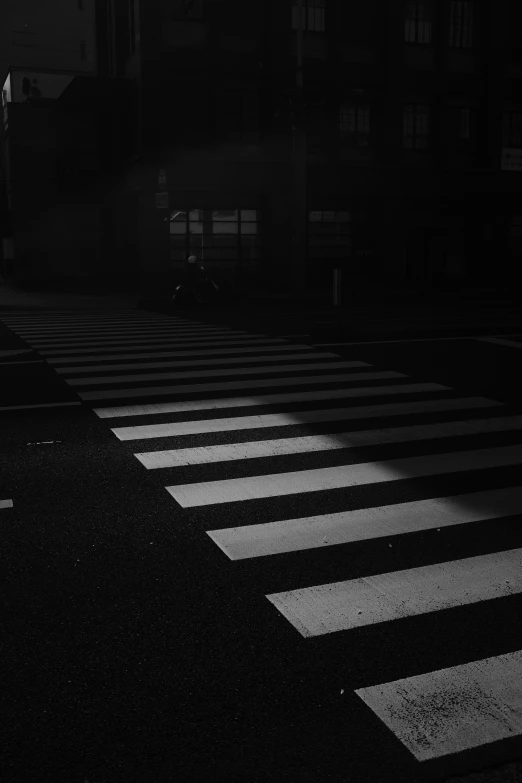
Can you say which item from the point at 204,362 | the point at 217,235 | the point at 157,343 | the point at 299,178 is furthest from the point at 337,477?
the point at 217,235

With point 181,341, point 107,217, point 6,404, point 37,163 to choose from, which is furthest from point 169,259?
point 6,404

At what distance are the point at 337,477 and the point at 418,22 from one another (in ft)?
112

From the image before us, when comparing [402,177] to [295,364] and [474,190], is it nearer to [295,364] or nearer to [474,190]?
[474,190]

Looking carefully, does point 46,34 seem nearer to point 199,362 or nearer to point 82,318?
point 82,318

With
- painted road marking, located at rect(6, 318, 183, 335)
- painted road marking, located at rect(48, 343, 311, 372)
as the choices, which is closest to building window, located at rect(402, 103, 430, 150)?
painted road marking, located at rect(6, 318, 183, 335)

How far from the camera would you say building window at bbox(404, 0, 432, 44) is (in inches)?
1385

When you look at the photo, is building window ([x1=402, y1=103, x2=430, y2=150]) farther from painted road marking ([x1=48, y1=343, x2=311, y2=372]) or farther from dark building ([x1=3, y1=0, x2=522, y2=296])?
painted road marking ([x1=48, y1=343, x2=311, y2=372])

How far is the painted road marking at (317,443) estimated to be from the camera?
6.94 metres

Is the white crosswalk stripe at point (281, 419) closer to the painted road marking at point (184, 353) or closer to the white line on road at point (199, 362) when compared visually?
the white line on road at point (199, 362)

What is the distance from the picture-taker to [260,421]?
8336 millimetres

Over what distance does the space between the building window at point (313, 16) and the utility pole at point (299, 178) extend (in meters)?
9.04

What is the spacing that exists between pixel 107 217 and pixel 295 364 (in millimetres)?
27868

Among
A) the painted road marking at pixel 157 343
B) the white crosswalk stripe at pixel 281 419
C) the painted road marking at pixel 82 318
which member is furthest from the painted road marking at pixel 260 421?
the painted road marking at pixel 82 318

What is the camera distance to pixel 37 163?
38.7 m
